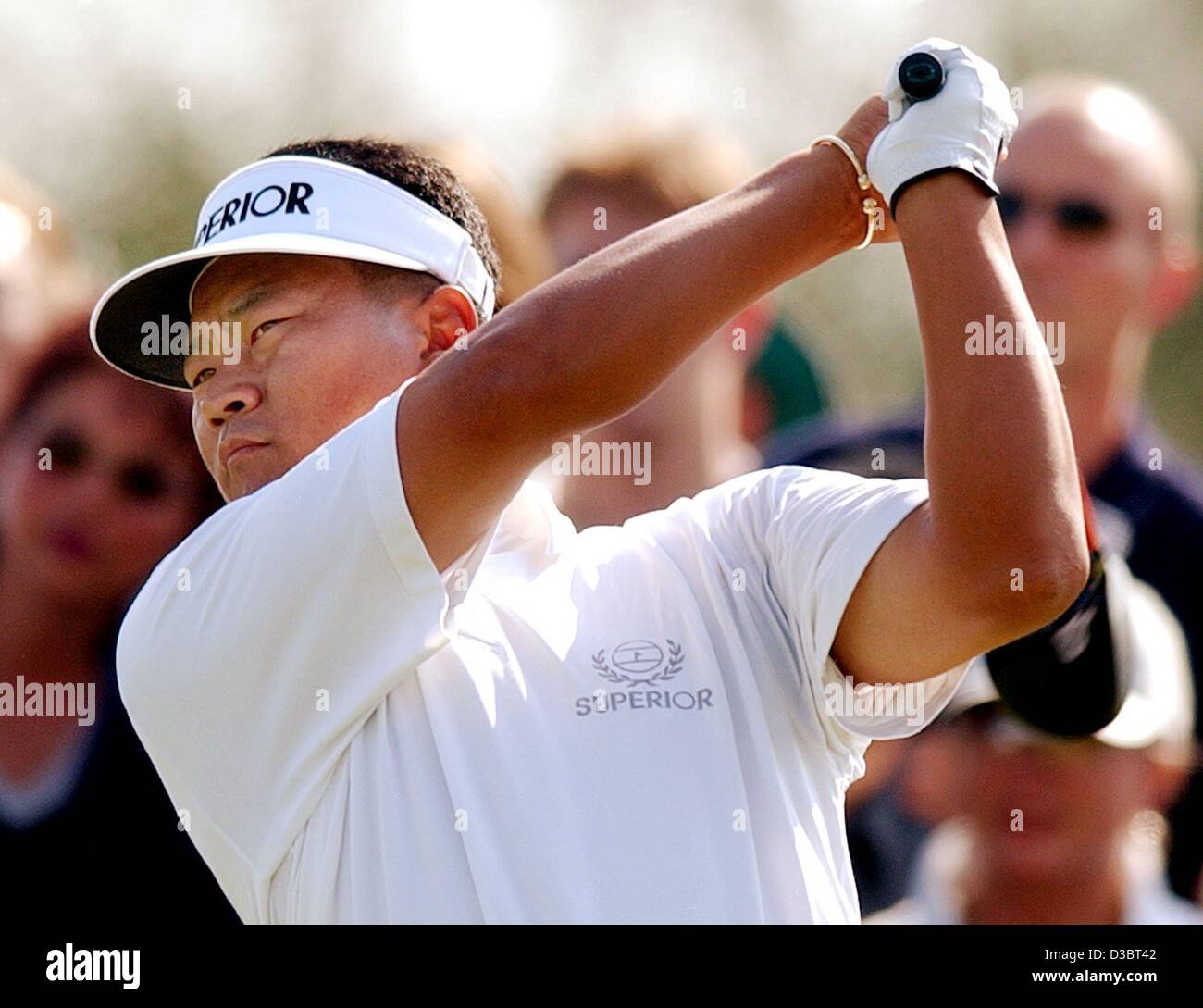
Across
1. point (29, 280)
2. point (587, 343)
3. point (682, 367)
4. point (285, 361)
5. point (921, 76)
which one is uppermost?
point (29, 280)

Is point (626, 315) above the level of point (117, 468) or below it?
below

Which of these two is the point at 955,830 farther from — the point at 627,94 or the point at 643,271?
the point at 627,94

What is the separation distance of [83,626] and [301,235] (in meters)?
1.98

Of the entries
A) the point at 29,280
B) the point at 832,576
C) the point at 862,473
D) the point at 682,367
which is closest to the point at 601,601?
the point at 832,576

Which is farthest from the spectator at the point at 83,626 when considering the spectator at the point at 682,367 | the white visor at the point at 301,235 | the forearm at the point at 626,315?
the forearm at the point at 626,315

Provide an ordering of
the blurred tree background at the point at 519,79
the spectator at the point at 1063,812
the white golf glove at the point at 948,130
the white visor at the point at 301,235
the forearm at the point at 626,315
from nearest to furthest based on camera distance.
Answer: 1. the forearm at the point at 626,315
2. the white golf glove at the point at 948,130
3. the white visor at the point at 301,235
4. the spectator at the point at 1063,812
5. the blurred tree background at the point at 519,79

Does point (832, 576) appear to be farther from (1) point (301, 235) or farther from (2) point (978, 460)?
(1) point (301, 235)

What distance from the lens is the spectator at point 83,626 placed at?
4.03 meters

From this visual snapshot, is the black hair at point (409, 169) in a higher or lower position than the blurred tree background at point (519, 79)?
lower

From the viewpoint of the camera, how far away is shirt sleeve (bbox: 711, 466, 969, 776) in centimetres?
238

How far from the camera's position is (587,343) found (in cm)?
219

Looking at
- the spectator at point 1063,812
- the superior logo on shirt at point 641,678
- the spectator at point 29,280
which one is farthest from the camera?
the spectator at point 29,280

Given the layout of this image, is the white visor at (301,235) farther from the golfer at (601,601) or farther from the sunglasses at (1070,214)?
the sunglasses at (1070,214)

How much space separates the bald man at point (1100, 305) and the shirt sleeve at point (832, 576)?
1605 millimetres
